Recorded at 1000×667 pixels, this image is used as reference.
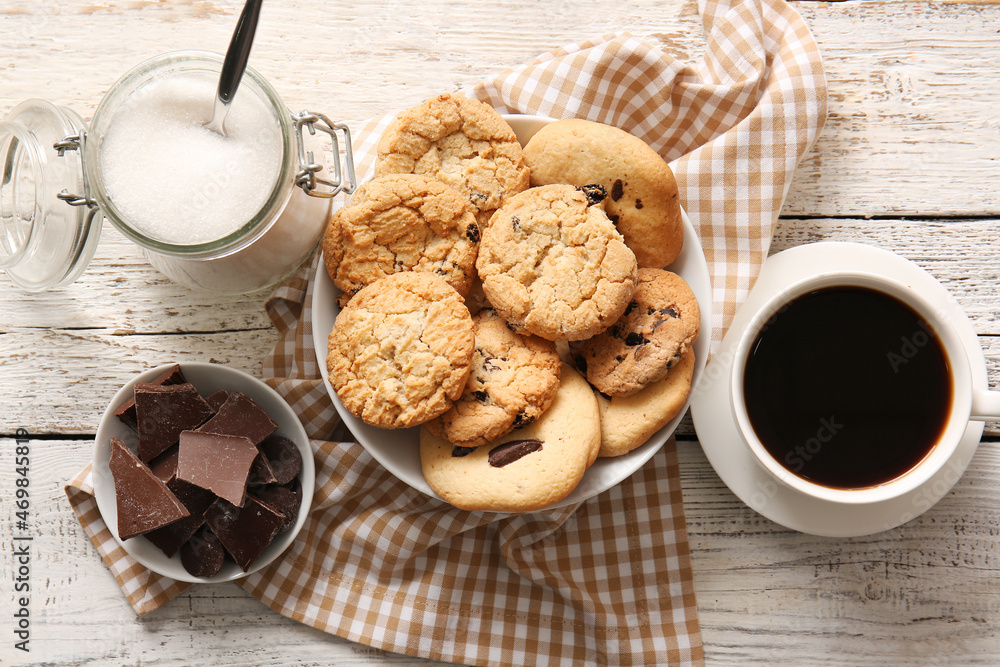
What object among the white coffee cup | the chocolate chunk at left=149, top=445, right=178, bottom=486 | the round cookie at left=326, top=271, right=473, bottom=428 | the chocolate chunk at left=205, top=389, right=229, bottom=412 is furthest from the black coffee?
the chocolate chunk at left=149, top=445, right=178, bottom=486

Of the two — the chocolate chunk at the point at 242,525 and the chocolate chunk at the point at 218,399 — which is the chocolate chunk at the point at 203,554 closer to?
the chocolate chunk at the point at 242,525

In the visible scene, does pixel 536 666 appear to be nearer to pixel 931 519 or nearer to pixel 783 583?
pixel 783 583

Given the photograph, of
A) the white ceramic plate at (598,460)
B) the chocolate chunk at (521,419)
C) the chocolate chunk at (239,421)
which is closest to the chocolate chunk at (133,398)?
the chocolate chunk at (239,421)

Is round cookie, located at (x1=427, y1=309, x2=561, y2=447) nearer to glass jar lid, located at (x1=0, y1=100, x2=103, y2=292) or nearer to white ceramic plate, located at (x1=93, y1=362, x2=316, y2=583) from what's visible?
white ceramic plate, located at (x1=93, y1=362, x2=316, y2=583)

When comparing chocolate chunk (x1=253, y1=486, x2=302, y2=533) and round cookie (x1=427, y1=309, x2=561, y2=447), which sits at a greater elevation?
round cookie (x1=427, y1=309, x2=561, y2=447)

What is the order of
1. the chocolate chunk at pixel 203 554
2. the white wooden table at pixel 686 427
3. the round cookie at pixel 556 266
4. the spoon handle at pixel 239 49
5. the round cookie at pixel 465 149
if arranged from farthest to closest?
the white wooden table at pixel 686 427 → the chocolate chunk at pixel 203 554 → the round cookie at pixel 465 149 → the round cookie at pixel 556 266 → the spoon handle at pixel 239 49

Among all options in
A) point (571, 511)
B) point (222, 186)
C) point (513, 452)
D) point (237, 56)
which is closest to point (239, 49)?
point (237, 56)
